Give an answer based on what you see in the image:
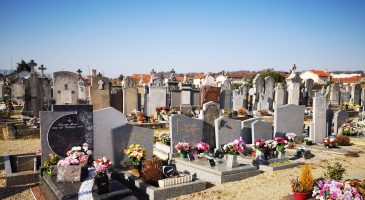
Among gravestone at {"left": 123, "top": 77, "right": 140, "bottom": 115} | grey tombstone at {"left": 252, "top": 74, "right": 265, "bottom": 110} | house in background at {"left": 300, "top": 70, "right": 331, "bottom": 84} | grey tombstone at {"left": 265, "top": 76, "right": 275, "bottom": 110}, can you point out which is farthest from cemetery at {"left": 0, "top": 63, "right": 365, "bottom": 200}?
house in background at {"left": 300, "top": 70, "right": 331, "bottom": 84}

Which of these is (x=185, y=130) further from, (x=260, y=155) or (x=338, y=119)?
(x=338, y=119)

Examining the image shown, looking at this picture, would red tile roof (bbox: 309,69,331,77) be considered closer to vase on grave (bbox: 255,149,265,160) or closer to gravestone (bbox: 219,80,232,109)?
gravestone (bbox: 219,80,232,109)

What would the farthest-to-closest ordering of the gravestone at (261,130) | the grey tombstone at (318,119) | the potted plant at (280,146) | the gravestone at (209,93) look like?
the gravestone at (209,93) → the grey tombstone at (318,119) → the gravestone at (261,130) → the potted plant at (280,146)

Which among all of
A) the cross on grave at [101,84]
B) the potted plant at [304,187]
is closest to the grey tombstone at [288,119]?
the potted plant at [304,187]

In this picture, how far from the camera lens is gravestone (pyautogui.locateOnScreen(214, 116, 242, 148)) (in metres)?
11.6

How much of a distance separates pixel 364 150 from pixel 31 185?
14164 millimetres

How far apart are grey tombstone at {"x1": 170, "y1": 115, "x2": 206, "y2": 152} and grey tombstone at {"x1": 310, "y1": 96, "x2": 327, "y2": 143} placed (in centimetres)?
683

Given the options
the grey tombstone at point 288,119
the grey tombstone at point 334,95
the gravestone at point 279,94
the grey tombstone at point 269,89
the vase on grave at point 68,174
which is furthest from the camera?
the grey tombstone at point 334,95

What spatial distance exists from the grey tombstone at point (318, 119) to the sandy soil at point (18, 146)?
13.5 m

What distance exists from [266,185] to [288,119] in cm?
615

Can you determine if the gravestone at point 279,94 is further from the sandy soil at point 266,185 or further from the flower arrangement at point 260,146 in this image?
the flower arrangement at point 260,146

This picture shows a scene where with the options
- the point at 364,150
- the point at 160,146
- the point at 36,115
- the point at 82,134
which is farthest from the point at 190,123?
the point at 36,115

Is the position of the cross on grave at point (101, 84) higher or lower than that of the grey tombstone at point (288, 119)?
higher

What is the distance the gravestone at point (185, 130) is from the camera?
34.9 feet
